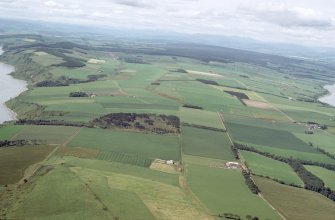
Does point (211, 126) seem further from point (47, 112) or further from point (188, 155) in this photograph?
point (47, 112)

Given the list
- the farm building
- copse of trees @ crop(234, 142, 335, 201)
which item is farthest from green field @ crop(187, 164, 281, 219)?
copse of trees @ crop(234, 142, 335, 201)

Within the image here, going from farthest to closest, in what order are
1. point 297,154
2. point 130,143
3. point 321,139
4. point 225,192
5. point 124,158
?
point 321,139
point 297,154
point 130,143
point 124,158
point 225,192

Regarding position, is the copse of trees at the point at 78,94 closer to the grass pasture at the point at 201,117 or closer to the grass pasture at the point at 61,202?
the grass pasture at the point at 201,117

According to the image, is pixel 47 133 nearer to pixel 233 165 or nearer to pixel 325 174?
pixel 233 165

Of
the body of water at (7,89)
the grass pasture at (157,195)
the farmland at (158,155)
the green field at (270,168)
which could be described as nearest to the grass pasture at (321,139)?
the farmland at (158,155)

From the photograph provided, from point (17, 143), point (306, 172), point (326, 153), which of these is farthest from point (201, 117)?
point (17, 143)
